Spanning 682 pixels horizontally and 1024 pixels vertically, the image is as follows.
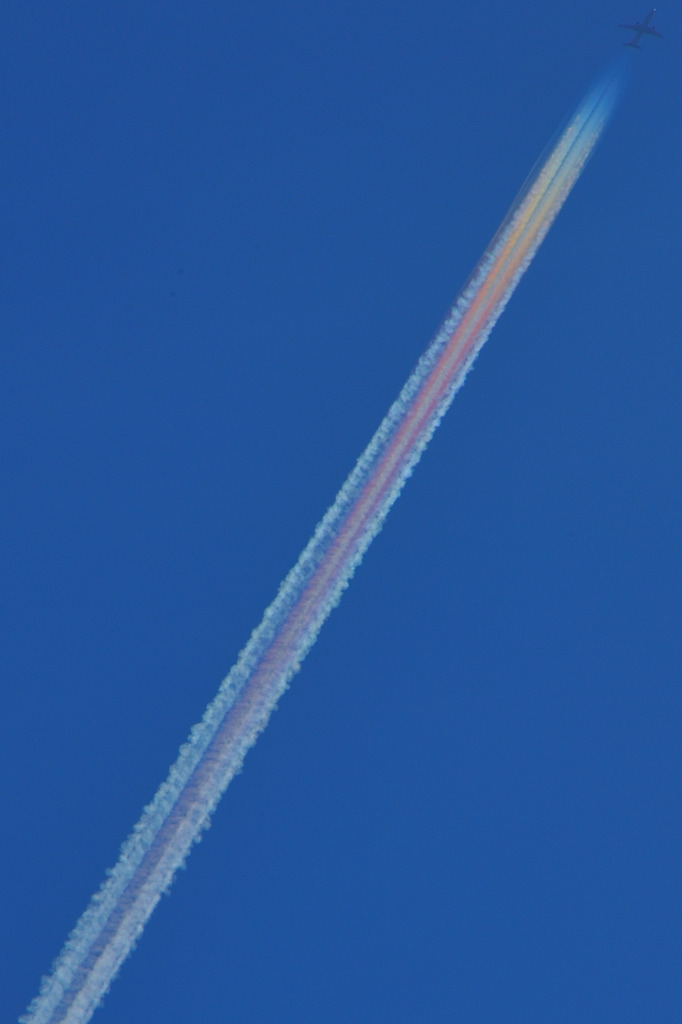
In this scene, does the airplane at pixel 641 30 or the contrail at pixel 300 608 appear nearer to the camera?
the contrail at pixel 300 608

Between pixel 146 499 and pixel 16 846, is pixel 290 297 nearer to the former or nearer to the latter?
pixel 146 499

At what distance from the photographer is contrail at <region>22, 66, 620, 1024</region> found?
2.58m

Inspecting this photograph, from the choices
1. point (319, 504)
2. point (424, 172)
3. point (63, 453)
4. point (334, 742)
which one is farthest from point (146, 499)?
point (424, 172)

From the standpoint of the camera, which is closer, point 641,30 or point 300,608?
point 300,608

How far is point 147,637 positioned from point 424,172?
197 centimetres

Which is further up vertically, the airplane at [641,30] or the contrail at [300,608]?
the airplane at [641,30]

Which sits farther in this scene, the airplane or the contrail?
the airplane

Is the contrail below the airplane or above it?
below

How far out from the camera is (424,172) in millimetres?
2846

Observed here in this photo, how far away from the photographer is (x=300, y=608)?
2689 millimetres

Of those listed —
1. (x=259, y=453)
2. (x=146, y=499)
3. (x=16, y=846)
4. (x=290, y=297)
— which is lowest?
(x=16, y=846)

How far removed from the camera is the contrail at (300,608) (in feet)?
8.47

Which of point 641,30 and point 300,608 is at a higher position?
point 641,30

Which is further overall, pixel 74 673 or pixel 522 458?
pixel 522 458
